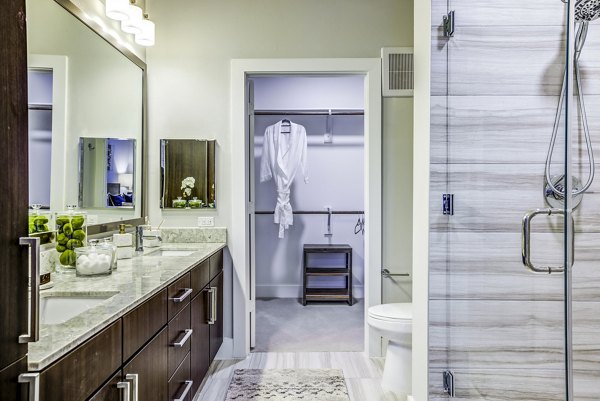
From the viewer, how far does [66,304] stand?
154 centimetres

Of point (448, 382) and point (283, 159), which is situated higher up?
point (283, 159)

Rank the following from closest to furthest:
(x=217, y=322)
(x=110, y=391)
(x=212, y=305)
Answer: (x=110, y=391), (x=212, y=305), (x=217, y=322)

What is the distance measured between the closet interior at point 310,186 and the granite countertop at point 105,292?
2.25 metres

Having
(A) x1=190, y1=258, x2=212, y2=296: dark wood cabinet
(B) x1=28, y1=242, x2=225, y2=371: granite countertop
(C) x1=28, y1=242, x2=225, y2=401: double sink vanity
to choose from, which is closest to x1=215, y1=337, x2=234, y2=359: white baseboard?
(C) x1=28, y1=242, x2=225, y2=401: double sink vanity

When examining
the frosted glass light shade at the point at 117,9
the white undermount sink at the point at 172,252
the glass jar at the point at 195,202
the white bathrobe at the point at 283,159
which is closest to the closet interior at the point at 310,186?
the white bathrobe at the point at 283,159

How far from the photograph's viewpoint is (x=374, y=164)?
10.2ft

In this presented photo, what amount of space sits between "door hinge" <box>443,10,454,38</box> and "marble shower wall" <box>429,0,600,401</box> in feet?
0.09

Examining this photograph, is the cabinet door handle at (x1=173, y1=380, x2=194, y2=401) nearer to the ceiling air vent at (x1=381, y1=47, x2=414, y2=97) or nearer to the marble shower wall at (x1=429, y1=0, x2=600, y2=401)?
the marble shower wall at (x1=429, y1=0, x2=600, y2=401)

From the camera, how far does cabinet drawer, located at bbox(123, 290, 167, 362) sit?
1.37 m

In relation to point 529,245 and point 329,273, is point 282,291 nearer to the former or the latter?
point 329,273

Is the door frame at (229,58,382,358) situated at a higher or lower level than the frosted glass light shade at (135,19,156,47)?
lower

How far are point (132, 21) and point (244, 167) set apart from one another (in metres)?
1.22

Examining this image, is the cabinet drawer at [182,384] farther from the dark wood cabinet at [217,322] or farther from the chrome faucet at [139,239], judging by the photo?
the chrome faucet at [139,239]

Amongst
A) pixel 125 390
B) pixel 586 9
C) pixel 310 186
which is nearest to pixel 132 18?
pixel 125 390
